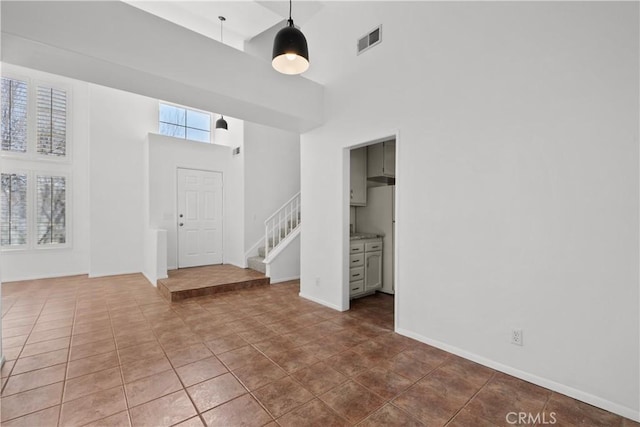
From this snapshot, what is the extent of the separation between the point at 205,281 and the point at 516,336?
4.46 m

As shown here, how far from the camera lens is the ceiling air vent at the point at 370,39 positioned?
3291mm

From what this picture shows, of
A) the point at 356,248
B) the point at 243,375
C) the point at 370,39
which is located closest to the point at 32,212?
the point at 243,375

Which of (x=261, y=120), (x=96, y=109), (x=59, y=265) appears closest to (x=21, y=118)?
(x=96, y=109)

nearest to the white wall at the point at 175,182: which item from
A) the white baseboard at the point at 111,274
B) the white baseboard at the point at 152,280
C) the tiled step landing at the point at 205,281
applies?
the white baseboard at the point at 152,280

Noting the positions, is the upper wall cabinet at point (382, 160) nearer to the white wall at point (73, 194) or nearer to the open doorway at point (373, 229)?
the open doorway at point (373, 229)

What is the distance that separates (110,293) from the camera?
15.0 feet

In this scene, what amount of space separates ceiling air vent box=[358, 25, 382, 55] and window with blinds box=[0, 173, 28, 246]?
6.70 meters

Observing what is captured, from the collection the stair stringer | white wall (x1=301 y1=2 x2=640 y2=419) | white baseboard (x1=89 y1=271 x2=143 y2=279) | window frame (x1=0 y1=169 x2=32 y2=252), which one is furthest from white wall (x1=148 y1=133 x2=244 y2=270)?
white wall (x1=301 y1=2 x2=640 y2=419)

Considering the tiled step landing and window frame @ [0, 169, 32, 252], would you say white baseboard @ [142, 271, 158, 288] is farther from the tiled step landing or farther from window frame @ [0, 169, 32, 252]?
window frame @ [0, 169, 32, 252]

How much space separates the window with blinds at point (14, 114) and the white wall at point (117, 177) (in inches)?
43.9

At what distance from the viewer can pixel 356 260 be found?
4.24m

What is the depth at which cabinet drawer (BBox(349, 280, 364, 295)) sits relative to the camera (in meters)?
4.19

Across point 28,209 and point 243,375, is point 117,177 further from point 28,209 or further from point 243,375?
point 243,375

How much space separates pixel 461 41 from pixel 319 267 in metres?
3.14
